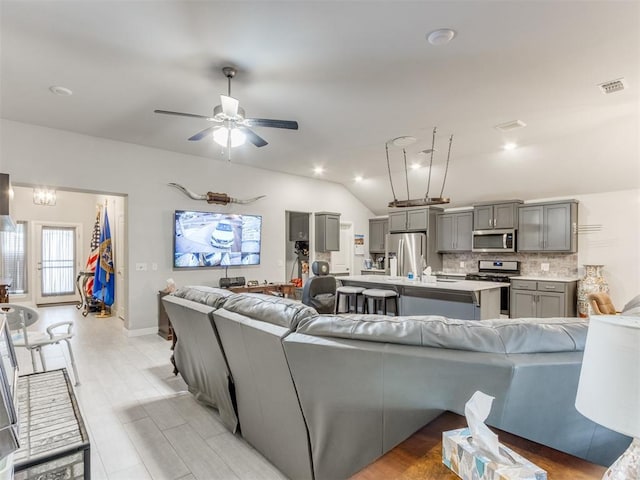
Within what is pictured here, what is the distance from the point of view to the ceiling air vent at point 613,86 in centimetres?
329

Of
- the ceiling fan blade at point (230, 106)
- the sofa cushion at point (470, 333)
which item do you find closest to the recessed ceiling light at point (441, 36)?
the ceiling fan blade at point (230, 106)

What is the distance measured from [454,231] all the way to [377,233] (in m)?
2.05

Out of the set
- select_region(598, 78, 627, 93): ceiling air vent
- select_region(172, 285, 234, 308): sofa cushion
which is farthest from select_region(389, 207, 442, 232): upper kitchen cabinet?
select_region(172, 285, 234, 308): sofa cushion

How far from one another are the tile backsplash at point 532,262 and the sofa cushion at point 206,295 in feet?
20.2

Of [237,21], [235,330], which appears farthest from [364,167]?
[235,330]

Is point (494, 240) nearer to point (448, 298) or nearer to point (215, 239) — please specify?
point (448, 298)

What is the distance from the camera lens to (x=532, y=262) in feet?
21.4

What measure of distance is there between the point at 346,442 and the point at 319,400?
226mm

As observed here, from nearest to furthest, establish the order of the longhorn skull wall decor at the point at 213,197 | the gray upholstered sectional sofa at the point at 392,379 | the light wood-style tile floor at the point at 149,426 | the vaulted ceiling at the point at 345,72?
the gray upholstered sectional sofa at the point at 392,379 → the light wood-style tile floor at the point at 149,426 → the vaulted ceiling at the point at 345,72 → the longhorn skull wall decor at the point at 213,197

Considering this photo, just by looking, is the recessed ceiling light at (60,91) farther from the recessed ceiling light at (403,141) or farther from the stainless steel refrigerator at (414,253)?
the stainless steel refrigerator at (414,253)

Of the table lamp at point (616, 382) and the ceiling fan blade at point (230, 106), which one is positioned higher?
the ceiling fan blade at point (230, 106)

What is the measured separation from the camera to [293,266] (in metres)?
8.16

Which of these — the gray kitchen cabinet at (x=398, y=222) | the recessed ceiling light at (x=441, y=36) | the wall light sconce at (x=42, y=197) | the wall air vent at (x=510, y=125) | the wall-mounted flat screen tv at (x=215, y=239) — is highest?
the recessed ceiling light at (x=441, y=36)

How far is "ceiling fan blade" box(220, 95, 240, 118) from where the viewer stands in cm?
283
